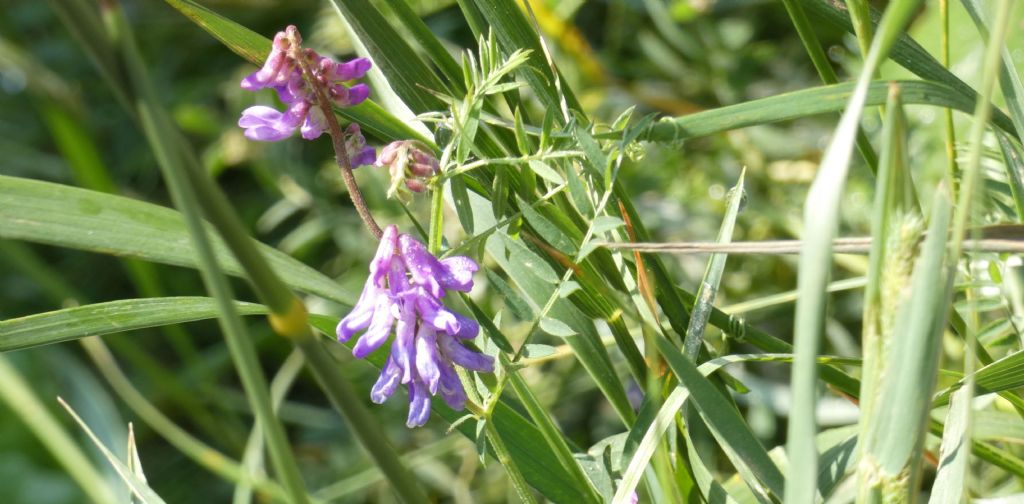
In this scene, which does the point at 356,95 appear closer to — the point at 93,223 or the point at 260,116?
the point at 260,116

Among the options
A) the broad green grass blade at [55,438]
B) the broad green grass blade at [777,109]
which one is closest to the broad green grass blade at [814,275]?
the broad green grass blade at [777,109]

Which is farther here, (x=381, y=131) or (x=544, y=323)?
(x=381, y=131)

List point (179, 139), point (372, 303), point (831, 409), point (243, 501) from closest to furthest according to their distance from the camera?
point (179, 139)
point (372, 303)
point (243, 501)
point (831, 409)

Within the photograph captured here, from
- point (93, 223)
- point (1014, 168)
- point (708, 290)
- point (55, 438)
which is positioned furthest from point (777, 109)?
point (55, 438)

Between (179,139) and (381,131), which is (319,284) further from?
(179,139)

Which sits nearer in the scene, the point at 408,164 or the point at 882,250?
the point at 882,250

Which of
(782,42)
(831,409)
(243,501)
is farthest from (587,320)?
(782,42)

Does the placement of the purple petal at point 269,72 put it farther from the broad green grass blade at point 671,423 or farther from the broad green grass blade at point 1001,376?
the broad green grass blade at point 1001,376
